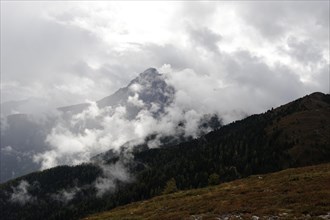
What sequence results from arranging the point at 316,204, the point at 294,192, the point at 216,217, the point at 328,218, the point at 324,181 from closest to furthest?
1. the point at 328,218
2. the point at 316,204
3. the point at 216,217
4. the point at 294,192
5. the point at 324,181

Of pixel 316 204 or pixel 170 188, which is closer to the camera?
pixel 316 204

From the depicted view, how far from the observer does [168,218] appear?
1879 inches

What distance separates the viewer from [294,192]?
5034cm

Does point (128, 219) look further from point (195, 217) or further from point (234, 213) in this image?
point (234, 213)

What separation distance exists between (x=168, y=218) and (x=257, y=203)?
10768 mm

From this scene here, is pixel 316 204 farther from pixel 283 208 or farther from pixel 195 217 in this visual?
pixel 195 217

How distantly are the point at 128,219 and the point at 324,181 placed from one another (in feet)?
93.3

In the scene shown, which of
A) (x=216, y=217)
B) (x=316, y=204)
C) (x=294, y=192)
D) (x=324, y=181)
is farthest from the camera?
(x=324, y=181)

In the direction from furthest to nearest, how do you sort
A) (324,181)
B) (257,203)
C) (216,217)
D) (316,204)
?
1. (324,181)
2. (257,203)
3. (216,217)
4. (316,204)

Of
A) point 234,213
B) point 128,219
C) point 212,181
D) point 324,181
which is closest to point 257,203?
point 234,213

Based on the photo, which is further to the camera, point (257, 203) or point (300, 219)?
point (257, 203)

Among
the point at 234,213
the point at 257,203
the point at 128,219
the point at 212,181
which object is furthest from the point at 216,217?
the point at 212,181

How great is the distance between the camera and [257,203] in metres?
46.3

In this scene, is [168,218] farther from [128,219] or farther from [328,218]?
[328,218]
